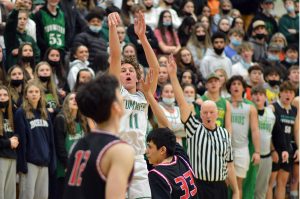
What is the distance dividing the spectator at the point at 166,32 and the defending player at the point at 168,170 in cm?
765

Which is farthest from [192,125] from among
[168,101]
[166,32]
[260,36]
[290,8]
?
[290,8]

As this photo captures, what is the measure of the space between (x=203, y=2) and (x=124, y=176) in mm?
13460

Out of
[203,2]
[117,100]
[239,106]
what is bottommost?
[239,106]

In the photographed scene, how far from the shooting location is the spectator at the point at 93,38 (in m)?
13.5

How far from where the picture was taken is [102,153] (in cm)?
475

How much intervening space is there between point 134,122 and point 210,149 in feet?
9.34

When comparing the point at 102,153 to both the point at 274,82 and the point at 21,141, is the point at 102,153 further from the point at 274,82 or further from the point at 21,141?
the point at 274,82

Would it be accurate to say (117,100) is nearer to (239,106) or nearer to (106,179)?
(106,179)

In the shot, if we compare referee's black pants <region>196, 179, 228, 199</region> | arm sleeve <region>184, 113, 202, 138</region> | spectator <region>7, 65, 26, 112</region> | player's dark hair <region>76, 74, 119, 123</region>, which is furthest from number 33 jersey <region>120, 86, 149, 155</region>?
spectator <region>7, 65, 26, 112</region>

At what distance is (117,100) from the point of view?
15.9 ft

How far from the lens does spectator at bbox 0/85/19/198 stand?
33.6 ft

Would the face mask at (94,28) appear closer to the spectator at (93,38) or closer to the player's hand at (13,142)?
the spectator at (93,38)

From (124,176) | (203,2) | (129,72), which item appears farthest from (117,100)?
(203,2)

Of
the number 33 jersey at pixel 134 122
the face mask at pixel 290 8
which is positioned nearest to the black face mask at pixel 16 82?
the number 33 jersey at pixel 134 122
